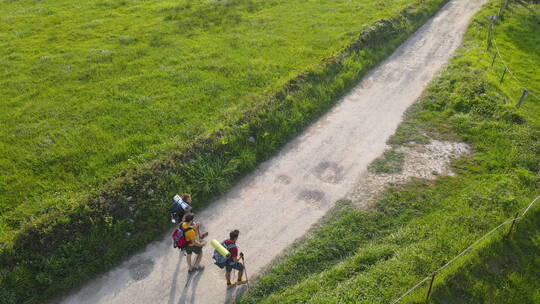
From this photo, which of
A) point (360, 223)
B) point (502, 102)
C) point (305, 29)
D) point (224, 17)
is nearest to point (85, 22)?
point (224, 17)

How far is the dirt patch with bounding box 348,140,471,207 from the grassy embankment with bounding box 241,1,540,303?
1.34 ft

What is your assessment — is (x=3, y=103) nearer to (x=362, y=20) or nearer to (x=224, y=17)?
(x=224, y=17)

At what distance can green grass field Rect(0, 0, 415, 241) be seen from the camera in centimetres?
1731

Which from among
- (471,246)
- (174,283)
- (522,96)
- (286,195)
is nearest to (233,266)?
(174,283)

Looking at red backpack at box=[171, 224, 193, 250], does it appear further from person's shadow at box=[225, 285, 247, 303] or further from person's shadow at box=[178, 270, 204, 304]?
Result: person's shadow at box=[225, 285, 247, 303]

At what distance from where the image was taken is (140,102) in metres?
21.6

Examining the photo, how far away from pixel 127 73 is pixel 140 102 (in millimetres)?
3990

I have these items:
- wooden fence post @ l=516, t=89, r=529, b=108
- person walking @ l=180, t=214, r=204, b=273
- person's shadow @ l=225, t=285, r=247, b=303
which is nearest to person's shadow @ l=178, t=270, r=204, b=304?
person walking @ l=180, t=214, r=204, b=273

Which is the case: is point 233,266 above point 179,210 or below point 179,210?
below

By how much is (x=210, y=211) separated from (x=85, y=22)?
79.7ft

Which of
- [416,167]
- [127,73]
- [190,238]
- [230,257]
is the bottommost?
[416,167]

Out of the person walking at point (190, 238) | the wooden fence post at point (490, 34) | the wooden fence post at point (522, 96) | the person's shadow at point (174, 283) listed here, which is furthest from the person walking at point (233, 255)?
the wooden fence post at point (490, 34)

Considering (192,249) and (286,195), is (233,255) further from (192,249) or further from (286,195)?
(286,195)

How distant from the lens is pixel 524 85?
2506 cm
